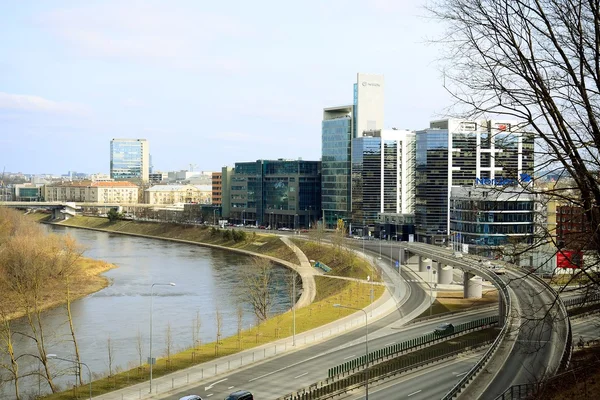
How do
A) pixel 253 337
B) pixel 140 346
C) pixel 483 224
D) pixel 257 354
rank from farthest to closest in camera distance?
pixel 483 224
pixel 253 337
pixel 140 346
pixel 257 354

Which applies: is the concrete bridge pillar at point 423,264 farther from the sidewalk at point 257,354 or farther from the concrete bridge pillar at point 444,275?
the sidewalk at point 257,354

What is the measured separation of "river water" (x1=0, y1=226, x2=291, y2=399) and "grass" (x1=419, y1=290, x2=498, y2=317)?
9835 millimetres

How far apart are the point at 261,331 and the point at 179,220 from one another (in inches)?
2900

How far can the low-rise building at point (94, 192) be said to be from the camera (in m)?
153

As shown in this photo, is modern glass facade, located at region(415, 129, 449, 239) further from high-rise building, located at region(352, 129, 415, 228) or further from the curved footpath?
the curved footpath

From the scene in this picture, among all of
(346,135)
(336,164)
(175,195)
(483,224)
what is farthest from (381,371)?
(175,195)

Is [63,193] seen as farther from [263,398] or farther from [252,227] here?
[263,398]

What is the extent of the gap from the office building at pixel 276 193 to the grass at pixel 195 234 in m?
9.60

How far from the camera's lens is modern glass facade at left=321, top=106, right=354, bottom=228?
85250 millimetres

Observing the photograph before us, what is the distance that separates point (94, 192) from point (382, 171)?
301ft

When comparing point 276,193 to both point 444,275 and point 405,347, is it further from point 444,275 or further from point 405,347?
point 405,347

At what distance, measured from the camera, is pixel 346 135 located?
85688mm

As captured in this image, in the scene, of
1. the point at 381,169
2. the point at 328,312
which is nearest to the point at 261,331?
the point at 328,312

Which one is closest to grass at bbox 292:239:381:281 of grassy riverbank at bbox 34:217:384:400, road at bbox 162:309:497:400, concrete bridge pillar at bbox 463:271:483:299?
grassy riverbank at bbox 34:217:384:400
